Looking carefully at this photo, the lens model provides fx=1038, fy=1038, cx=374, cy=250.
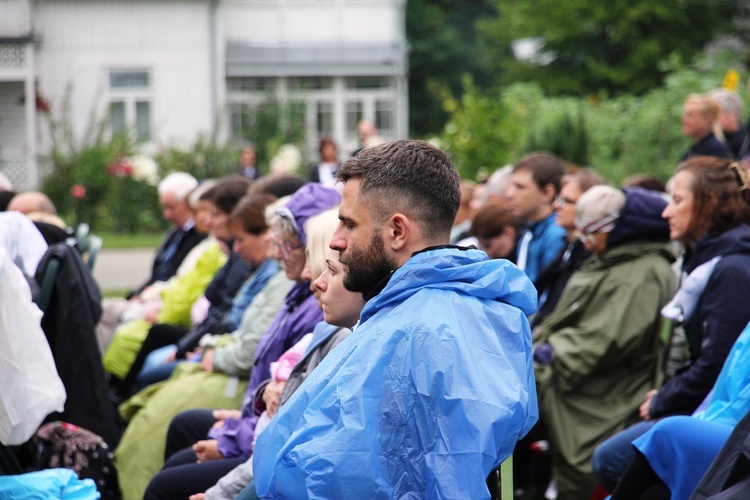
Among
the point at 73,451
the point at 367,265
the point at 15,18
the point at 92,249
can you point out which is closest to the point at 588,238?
the point at 73,451

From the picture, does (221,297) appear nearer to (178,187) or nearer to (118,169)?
(178,187)

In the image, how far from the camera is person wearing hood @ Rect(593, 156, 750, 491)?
4.37 metres

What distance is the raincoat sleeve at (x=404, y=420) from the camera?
2400mm

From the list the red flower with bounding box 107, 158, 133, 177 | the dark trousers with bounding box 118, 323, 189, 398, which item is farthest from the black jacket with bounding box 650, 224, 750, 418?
the red flower with bounding box 107, 158, 133, 177

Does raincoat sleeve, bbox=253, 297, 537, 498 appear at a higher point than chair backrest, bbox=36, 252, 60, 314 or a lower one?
higher

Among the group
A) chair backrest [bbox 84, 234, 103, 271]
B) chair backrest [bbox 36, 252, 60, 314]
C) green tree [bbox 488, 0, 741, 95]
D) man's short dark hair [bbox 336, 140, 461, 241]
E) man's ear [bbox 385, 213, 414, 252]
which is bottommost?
chair backrest [bbox 84, 234, 103, 271]

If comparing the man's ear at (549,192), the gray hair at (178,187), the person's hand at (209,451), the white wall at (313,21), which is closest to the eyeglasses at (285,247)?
the person's hand at (209,451)

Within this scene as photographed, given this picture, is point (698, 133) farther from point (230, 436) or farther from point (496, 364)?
point (496, 364)

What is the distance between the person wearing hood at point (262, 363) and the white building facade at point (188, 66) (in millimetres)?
21454

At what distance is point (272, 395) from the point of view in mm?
4012

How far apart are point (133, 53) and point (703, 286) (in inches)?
1002

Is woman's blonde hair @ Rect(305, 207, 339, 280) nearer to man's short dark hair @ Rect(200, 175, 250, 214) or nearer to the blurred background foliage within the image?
man's short dark hair @ Rect(200, 175, 250, 214)

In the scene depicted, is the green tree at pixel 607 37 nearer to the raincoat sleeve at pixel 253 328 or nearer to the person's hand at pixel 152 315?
the person's hand at pixel 152 315

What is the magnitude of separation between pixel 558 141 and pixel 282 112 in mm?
14392
